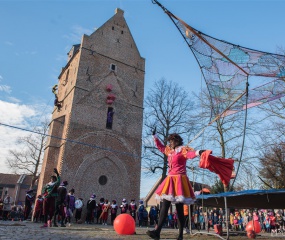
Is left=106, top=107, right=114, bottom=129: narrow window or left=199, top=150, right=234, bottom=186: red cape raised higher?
left=106, top=107, right=114, bottom=129: narrow window

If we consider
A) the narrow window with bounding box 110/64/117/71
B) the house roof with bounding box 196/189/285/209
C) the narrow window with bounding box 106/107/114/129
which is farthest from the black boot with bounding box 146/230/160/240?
the narrow window with bounding box 110/64/117/71

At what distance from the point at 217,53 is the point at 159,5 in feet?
6.89

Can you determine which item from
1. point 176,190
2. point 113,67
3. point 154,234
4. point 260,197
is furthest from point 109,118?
point 154,234

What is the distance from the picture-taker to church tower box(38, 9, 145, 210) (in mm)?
21703

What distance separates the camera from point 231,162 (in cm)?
543

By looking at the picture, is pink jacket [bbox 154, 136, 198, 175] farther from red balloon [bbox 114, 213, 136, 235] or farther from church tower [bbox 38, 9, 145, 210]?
church tower [bbox 38, 9, 145, 210]

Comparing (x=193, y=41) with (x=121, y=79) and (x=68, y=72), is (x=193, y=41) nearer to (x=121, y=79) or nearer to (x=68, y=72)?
(x=121, y=79)

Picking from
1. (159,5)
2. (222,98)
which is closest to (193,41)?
(159,5)

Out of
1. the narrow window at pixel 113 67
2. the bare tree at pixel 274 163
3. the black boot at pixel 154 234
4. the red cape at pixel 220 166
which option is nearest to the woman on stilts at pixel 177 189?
the black boot at pixel 154 234

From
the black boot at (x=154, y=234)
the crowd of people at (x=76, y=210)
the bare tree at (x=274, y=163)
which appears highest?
the bare tree at (x=274, y=163)

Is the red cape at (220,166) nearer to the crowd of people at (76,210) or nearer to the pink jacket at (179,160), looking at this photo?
the pink jacket at (179,160)

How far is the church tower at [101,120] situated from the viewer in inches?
854

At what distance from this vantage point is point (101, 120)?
2367cm

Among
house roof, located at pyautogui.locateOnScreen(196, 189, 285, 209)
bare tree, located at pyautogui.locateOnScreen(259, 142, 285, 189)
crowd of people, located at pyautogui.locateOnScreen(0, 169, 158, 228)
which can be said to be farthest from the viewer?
bare tree, located at pyautogui.locateOnScreen(259, 142, 285, 189)
